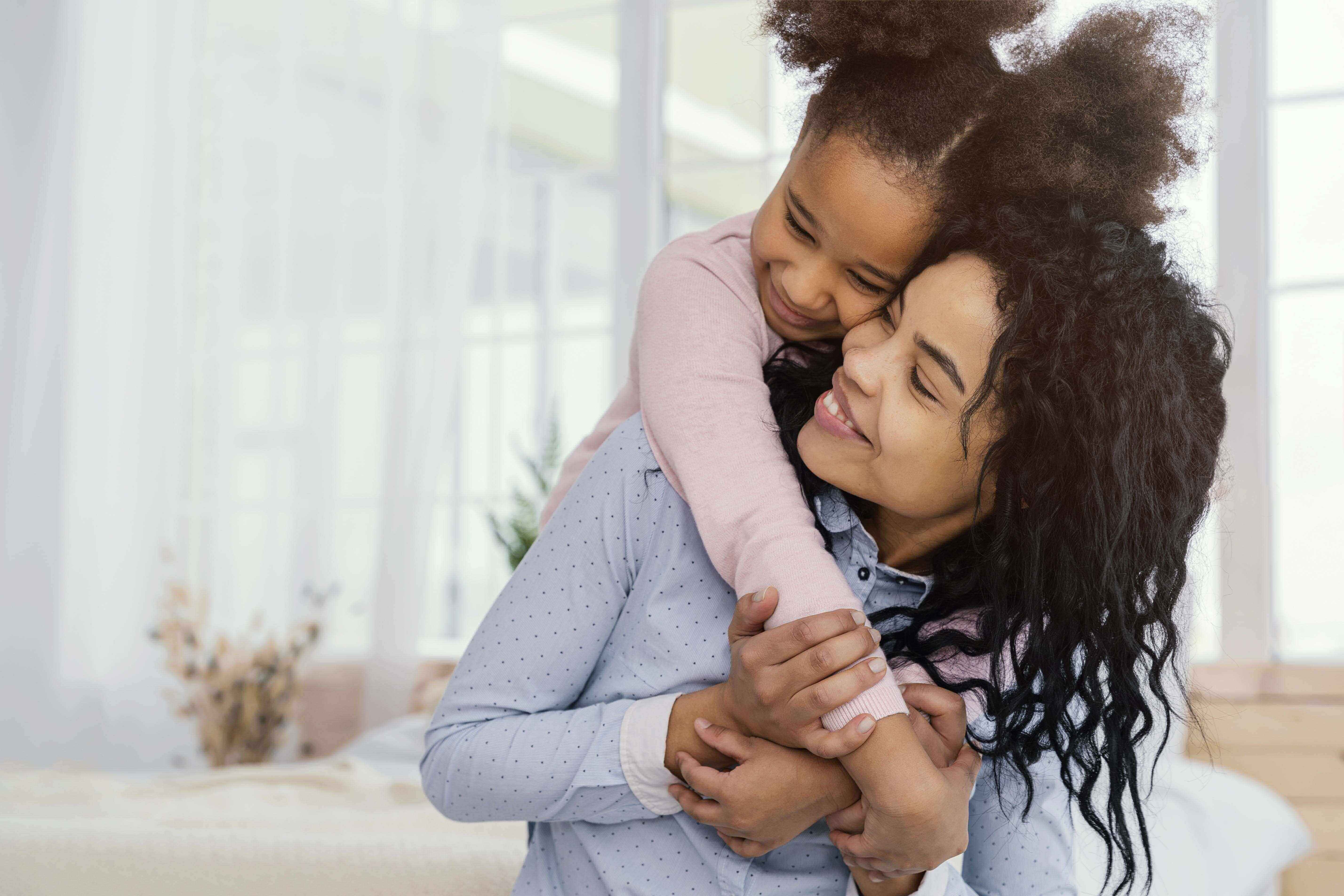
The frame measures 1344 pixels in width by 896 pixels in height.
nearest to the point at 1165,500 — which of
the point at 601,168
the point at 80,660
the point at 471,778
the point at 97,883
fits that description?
the point at 471,778

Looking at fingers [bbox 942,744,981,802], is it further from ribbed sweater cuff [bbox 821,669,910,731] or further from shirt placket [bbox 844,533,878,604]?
shirt placket [bbox 844,533,878,604]

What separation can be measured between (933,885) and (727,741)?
0.25 m

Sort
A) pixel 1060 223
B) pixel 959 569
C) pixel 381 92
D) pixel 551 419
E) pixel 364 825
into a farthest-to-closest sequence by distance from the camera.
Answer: pixel 381 92 → pixel 551 419 → pixel 364 825 → pixel 959 569 → pixel 1060 223

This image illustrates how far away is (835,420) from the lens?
0.98 metres

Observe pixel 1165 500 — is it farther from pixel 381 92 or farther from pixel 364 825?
pixel 381 92

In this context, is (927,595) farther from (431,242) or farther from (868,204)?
(431,242)

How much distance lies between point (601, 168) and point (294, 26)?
3.52 ft

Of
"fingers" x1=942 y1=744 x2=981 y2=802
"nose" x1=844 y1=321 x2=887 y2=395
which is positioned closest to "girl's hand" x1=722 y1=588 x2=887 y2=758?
"fingers" x1=942 y1=744 x2=981 y2=802

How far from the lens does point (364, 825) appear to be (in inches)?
68.4

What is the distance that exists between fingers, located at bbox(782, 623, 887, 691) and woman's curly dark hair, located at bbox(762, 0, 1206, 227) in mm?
426

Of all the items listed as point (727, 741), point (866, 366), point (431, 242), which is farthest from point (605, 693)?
point (431, 242)

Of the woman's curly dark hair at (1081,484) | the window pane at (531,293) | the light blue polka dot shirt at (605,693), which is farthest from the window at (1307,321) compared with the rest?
the light blue polka dot shirt at (605,693)

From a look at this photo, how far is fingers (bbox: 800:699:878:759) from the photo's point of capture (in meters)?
0.84

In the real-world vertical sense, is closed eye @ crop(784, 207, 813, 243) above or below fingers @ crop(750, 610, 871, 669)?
above
